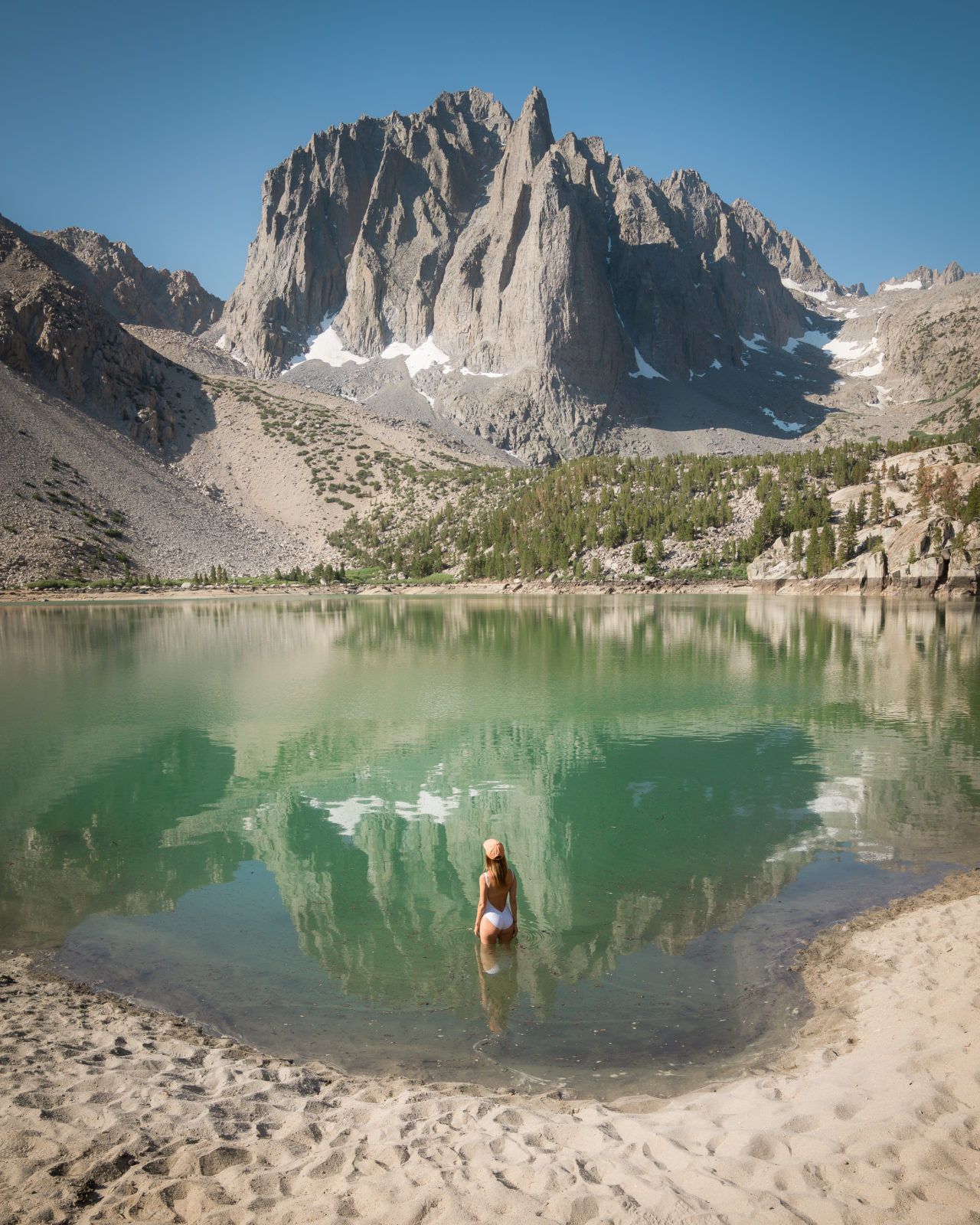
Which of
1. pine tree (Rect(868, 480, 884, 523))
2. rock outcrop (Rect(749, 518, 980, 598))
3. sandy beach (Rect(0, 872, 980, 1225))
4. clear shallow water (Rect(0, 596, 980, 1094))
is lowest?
clear shallow water (Rect(0, 596, 980, 1094))

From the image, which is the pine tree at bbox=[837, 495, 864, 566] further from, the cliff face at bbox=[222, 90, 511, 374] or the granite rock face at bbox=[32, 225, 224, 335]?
the granite rock face at bbox=[32, 225, 224, 335]

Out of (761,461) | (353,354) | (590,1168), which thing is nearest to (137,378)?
(353,354)

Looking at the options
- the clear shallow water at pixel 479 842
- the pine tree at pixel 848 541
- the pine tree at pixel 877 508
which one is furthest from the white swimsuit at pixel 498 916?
the pine tree at pixel 877 508

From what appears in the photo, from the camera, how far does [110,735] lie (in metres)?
15.9

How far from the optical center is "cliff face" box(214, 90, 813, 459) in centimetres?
14100

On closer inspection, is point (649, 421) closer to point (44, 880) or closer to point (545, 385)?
point (545, 385)

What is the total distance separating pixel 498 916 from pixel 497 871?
48cm

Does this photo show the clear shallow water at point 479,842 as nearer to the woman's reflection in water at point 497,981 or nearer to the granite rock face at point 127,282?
the woman's reflection in water at point 497,981

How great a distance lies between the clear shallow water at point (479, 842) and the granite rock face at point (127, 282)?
159 meters

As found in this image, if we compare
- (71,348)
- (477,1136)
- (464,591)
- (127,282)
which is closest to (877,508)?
(464,591)

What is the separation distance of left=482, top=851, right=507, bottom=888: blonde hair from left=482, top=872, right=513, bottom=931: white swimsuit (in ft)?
0.30

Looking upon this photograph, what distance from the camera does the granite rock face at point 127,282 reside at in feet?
497

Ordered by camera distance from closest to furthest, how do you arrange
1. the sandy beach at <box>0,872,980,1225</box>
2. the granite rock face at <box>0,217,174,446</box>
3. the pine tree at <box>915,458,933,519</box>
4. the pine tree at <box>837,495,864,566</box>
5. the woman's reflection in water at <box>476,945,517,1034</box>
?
the sandy beach at <box>0,872,980,1225</box> → the woman's reflection in water at <box>476,945,517,1034</box> → the pine tree at <box>915,458,933,519</box> → the pine tree at <box>837,495,864,566</box> → the granite rock face at <box>0,217,174,446</box>

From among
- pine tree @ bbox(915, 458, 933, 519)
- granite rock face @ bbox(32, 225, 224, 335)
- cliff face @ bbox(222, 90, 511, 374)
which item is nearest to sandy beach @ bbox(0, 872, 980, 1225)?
pine tree @ bbox(915, 458, 933, 519)
